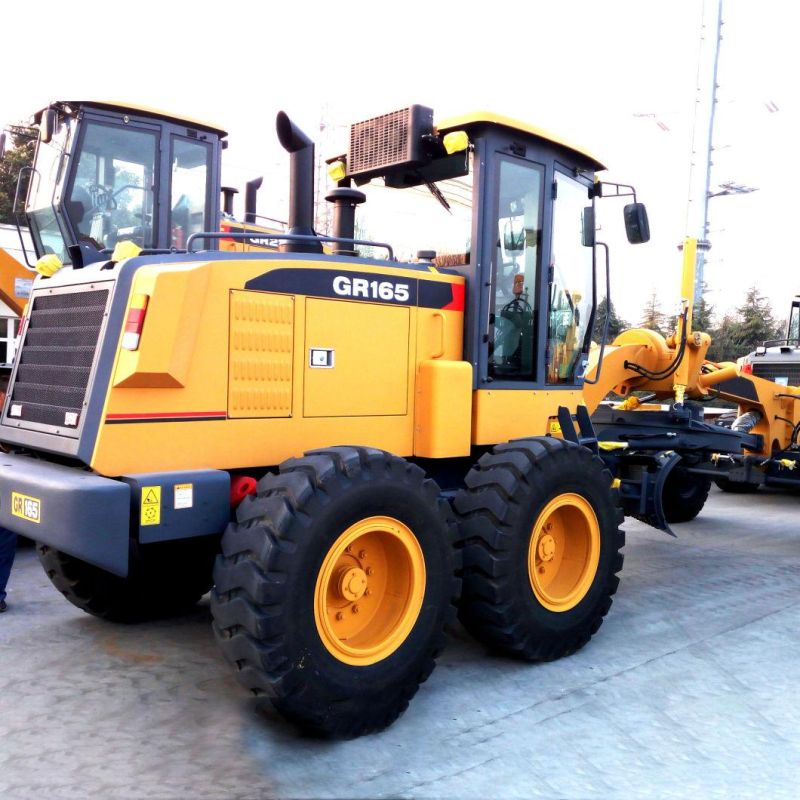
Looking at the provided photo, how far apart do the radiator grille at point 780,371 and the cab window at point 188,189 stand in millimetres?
7265

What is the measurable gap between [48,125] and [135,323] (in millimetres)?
4631

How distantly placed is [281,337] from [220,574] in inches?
46.5

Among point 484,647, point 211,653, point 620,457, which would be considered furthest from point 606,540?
point 211,653

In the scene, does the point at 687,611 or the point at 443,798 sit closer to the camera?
the point at 443,798

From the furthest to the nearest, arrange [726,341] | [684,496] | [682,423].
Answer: [726,341] → [684,496] → [682,423]

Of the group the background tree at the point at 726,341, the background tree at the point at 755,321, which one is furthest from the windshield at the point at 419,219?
the background tree at the point at 755,321

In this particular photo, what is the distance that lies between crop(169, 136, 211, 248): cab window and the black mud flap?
4.51 m

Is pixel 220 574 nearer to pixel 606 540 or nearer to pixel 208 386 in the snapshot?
pixel 208 386

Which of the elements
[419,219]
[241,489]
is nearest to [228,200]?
[419,219]

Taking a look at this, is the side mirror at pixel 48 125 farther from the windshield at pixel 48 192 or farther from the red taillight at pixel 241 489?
the red taillight at pixel 241 489

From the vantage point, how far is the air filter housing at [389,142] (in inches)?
184

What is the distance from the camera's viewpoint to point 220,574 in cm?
319

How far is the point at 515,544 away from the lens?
4.02 meters

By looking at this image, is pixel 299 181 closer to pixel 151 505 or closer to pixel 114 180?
pixel 151 505
